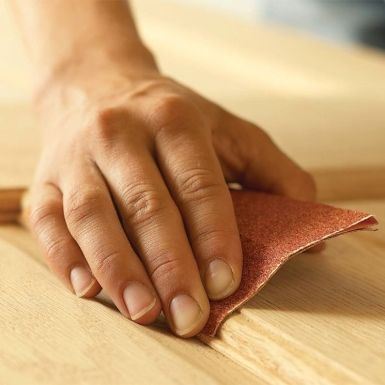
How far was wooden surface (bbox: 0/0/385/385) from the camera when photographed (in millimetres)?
723

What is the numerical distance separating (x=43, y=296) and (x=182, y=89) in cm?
30

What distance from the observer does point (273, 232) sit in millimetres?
873

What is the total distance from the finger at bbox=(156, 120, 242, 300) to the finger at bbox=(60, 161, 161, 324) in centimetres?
6

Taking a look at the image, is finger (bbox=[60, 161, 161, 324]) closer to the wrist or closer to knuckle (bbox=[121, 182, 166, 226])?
knuckle (bbox=[121, 182, 166, 226])

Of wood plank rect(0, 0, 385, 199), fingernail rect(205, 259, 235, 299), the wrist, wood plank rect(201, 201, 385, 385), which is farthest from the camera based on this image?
wood plank rect(0, 0, 385, 199)

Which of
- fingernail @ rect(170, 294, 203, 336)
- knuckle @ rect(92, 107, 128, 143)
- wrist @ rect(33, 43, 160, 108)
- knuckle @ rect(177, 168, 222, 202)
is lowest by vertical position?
fingernail @ rect(170, 294, 203, 336)

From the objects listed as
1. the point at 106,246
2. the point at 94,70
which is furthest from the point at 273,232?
the point at 94,70

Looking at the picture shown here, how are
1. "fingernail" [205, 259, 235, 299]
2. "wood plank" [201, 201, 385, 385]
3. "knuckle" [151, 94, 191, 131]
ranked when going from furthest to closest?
1. "knuckle" [151, 94, 191, 131]
2. "fingernail" [205, 259, 235, 299]
3. "wood plank" [201, 201, 385, 385]

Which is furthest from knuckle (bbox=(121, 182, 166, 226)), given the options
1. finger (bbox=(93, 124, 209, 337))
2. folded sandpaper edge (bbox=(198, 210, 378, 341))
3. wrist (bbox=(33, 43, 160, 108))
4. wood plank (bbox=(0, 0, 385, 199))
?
wood plank (bbox=(0, 0, 385, 199))

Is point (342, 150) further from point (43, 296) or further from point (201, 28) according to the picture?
point (201, 28)

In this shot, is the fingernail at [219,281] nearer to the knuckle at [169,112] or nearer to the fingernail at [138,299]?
the fingernail at [138,299]

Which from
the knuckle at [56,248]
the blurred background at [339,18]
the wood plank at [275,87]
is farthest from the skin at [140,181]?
the blurred background at [339,18]

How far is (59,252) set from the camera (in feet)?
2.87

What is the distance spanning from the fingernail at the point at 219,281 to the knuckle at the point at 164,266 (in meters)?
0.03
